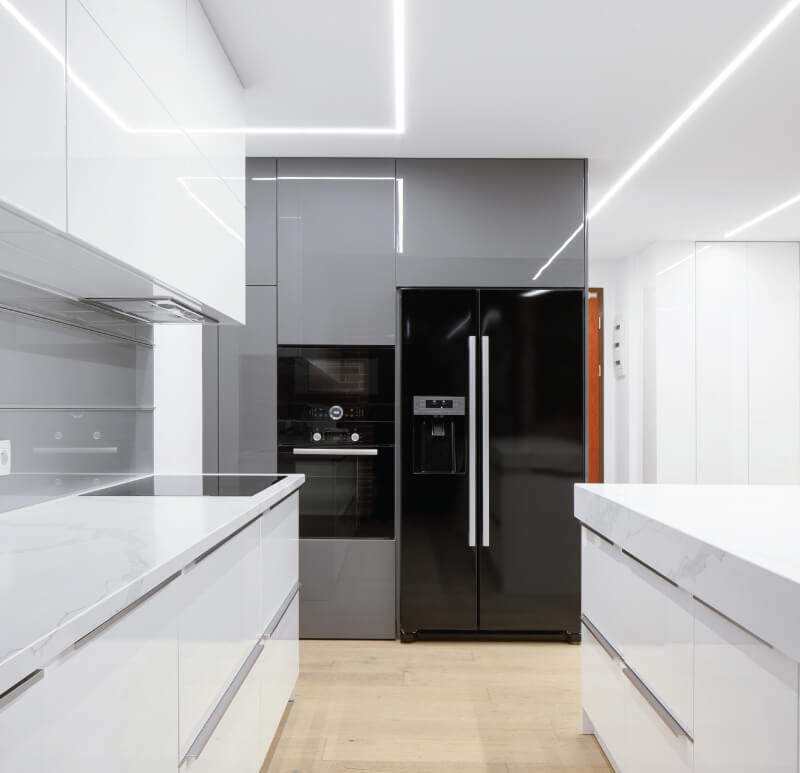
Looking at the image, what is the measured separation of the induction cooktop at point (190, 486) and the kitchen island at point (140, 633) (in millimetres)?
80

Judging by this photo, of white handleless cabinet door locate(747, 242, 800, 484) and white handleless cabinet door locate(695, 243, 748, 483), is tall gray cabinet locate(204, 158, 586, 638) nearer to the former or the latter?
white handleless cabinet door locate(695, 243, 748, 483)

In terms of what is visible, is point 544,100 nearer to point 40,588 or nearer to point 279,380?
point 279,380

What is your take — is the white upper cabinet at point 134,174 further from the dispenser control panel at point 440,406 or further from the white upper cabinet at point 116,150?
the dispenser control panel at point 440,406

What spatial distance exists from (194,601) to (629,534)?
3.67ft

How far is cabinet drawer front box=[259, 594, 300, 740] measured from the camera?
1.86 meters

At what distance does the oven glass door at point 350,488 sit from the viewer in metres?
3.17

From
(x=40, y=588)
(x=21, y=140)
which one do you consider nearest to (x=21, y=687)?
(x=40, y=588)

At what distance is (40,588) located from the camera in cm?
92

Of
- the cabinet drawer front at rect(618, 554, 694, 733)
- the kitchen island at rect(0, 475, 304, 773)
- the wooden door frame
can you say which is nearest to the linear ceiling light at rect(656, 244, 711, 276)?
the wooden door frame

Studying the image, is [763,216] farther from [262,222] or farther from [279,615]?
[279,615]

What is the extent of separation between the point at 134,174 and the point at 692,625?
1.66 meters

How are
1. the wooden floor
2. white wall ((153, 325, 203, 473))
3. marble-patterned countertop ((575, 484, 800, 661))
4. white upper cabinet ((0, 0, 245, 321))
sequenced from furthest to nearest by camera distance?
white wall ((153, 325, 203, 473)) < the wooden floor < white upper cabinet ((0, 0, 245, 321)) < marble-patterned countertop ((575, 484, 800, 661))

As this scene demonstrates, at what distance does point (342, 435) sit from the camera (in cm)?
318

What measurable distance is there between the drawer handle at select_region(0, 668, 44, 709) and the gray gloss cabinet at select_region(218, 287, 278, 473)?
2.44m
